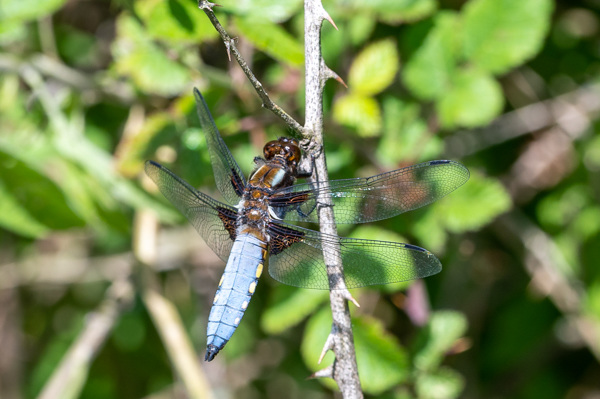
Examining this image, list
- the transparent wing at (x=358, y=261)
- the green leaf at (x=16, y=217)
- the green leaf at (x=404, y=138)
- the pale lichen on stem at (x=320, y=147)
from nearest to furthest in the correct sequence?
the pale lichen on stem at (x=320, y=147) < the transparent wing at (x=358, y=261) < the green leaf at (x=404, y=138) < the green leaf at (x=16, y=217)

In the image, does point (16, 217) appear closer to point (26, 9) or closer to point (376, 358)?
point (26, 9)

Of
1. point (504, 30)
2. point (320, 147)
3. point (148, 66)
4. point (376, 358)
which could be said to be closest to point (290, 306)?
point (376, 358)

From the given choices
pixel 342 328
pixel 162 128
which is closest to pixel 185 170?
pixel 162 128

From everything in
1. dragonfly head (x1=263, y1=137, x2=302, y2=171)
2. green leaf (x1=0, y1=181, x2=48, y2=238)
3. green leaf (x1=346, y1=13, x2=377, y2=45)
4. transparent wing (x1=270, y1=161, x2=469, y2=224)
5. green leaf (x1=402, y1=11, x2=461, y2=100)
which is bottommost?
transparent wing (x1=270, y1=161, x2=469, y2=224)

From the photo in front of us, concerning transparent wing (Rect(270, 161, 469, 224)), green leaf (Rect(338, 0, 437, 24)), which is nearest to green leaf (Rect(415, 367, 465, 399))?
transparent wing (Rect(270, 161, 469, 224))

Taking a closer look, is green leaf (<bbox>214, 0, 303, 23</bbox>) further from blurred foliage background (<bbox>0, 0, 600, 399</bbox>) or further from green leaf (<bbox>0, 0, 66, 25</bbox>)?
green leaf (<bbox>0, 0, 66, 25</bbox>)

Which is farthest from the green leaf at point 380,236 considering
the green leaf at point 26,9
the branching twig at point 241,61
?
the green leaf at point 26,9

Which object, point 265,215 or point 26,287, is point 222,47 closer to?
point 265,215

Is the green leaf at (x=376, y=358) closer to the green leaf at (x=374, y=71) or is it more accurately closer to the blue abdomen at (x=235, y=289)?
the blue abdomen at (x=235, y=289)
